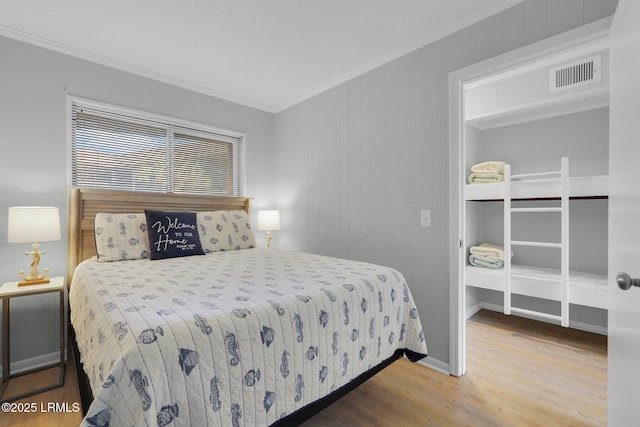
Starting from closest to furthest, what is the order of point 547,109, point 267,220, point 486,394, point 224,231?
1. point 486,394
2. point 224,231
3. point 547,109
4. point 267,220

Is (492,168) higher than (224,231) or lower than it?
higher

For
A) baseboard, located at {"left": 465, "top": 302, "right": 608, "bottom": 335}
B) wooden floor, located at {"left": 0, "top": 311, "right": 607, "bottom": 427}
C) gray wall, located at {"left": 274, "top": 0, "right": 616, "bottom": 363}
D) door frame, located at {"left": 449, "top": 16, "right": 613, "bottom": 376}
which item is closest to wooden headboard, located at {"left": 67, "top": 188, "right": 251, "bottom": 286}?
wooden floor, located at {"left": 0, "top": 311, "right": 607, "bottom": 427}

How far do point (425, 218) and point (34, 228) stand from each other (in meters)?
2.73

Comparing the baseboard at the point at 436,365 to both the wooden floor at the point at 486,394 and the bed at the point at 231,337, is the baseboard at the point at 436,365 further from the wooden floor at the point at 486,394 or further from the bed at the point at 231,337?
the bed at the point at 231,337

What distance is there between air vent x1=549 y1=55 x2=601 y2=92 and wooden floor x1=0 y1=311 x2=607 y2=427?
2.32 meters

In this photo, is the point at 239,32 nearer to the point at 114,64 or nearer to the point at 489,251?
the point at 114,64

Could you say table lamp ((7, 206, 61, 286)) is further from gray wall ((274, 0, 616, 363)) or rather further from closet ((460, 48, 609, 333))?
closet ((460, 48, 609, 333))

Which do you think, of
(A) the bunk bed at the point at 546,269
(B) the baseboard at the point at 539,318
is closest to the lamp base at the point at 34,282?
(A) the bunk bed at the point at 546,269

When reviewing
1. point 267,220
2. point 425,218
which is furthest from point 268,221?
point 425,218

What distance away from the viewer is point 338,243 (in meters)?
3.01

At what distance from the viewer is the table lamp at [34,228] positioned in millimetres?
1901

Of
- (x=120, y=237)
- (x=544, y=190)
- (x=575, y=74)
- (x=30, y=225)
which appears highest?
(x=575, y=74)

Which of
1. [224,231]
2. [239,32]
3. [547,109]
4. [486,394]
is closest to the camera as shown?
[486,394]

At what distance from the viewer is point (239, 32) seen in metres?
2.20
